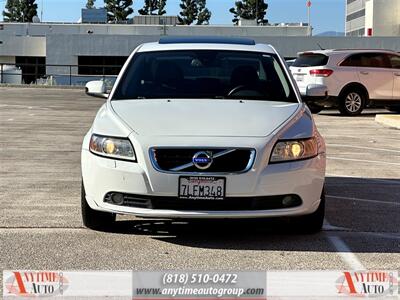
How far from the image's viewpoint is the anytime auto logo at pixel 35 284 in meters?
4.38

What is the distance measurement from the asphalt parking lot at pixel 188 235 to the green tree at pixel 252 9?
7647 centimetres

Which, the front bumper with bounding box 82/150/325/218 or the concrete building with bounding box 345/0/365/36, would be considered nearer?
the front bumper with bounding box 82/150/325/218

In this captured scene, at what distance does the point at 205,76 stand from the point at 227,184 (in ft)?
5.65

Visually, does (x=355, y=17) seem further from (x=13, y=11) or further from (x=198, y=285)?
(x=198, y=285)

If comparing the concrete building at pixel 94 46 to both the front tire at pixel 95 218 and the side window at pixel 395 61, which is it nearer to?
the side window at pixel 395 61

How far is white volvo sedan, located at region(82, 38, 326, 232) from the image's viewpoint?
16.9 ft

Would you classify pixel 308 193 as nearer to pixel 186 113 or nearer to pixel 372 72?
pixel 186 113

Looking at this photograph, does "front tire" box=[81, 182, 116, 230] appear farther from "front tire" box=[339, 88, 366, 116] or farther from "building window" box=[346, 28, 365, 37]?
"building window" box=[346, 28, 365, 37]

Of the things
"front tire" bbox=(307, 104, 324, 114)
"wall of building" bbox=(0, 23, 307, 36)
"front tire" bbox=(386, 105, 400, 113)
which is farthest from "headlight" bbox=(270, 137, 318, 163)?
"wall of building" bbox=(0, 23, 307, 36)

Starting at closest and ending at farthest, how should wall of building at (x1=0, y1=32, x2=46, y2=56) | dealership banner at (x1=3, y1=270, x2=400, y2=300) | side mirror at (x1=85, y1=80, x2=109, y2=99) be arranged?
dealership banner at (x1=3, y1=270, x2=400, y2=300) → side mirror at (x1=85, y1=80, x2=109, y2=99) → wall of building at (x1=0, y1=32, x2=46, y2=56)

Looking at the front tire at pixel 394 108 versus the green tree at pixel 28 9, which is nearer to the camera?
the front tire at pixel 394 108

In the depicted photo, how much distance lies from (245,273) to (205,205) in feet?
2.47

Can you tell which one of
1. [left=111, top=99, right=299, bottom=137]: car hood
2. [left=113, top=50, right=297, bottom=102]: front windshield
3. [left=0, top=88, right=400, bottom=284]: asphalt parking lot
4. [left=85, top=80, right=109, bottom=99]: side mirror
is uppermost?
[left=113, top=50, right=297, bottom=102]: front windshield

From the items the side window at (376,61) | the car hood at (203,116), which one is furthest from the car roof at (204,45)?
the side window at (376,61)
